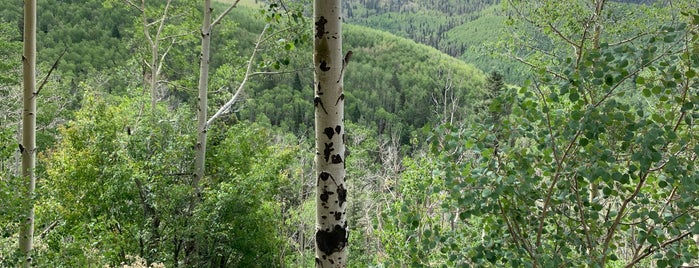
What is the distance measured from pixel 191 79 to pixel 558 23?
9.33 metres

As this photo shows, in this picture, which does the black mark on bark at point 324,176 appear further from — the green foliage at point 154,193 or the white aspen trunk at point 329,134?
the green foliage at point 154,193

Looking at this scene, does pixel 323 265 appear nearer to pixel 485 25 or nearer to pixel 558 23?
pixel 558 23

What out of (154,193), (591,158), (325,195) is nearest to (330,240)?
(325,195)

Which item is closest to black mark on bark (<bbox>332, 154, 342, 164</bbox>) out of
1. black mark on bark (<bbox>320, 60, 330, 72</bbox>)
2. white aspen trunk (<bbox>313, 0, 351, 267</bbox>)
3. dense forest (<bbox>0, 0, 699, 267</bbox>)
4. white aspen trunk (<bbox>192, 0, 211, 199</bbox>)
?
white aspen trunk (<bbox>313, 0, 351, 267</bbox>)

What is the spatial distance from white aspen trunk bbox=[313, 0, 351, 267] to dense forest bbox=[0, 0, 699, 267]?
4.6 inches

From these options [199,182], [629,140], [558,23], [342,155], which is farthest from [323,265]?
[199,182]

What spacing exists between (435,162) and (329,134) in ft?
7.58

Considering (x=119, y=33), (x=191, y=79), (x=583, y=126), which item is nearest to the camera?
(x=583, y=126)

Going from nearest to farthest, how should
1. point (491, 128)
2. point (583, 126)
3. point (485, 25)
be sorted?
point (583, 126) < point (491, 128) < point (485, 25)

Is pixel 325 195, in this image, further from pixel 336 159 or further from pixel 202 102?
pixel 202 102

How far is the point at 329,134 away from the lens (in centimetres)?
215

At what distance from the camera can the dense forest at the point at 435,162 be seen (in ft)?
6.25

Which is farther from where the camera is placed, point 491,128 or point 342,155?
point 342,155

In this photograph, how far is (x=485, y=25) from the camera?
179 meters
